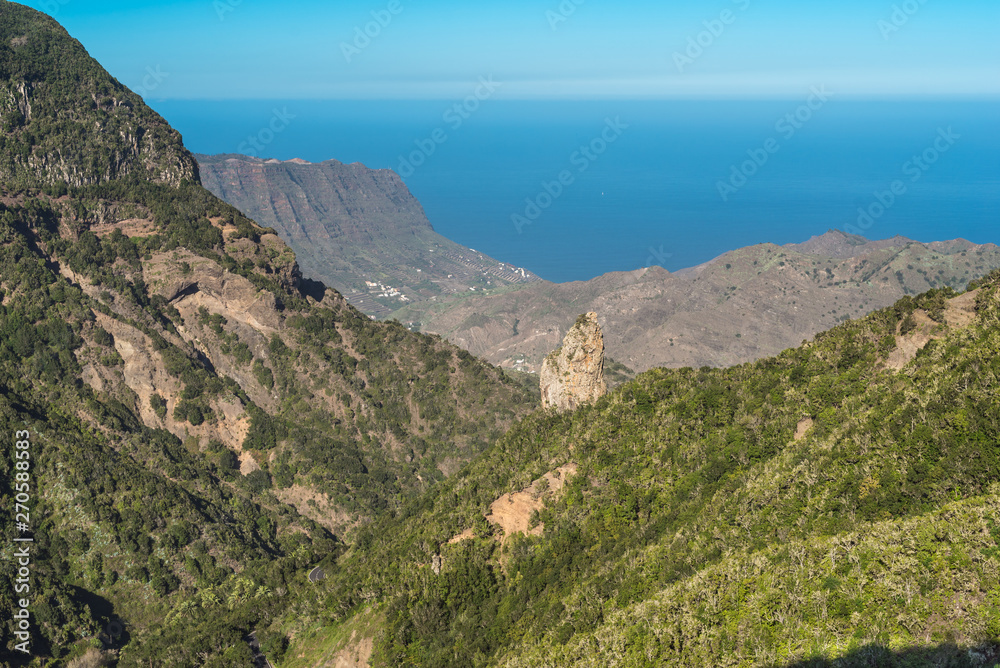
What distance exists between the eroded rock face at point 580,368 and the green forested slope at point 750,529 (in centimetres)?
204

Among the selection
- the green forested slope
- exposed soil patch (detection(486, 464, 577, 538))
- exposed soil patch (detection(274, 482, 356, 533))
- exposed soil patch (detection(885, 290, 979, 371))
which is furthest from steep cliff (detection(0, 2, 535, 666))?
exposed soil patch (detection(885, 290, 979, 371))

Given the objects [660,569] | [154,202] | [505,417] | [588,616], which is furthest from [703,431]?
[154,202]

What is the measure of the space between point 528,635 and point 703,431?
1510 centimetres

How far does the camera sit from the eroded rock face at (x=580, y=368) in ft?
169

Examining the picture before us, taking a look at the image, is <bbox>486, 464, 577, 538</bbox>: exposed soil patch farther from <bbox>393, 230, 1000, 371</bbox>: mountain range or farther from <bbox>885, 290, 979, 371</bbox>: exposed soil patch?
<bbox>393, 230, 1000, 371</bbox>: mountain range

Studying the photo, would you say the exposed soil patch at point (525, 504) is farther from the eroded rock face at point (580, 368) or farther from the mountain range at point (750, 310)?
the mountain range at point (750, 310)

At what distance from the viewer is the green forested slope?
2222 cm

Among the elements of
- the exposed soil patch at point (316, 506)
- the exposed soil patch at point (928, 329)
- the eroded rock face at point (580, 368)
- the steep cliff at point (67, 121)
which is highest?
the steep cliff at point (67, 121)

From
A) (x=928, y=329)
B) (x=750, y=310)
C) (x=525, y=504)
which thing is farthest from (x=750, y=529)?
(x=750, y=310)

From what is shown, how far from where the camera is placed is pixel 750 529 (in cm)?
2953

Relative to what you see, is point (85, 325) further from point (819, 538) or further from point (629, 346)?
point (629, 346)

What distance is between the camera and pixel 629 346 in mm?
171750

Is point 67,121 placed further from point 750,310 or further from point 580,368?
point 750,310

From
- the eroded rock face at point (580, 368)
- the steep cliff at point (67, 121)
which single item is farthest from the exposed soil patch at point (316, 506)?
the steep cliff at point (67, 121)
